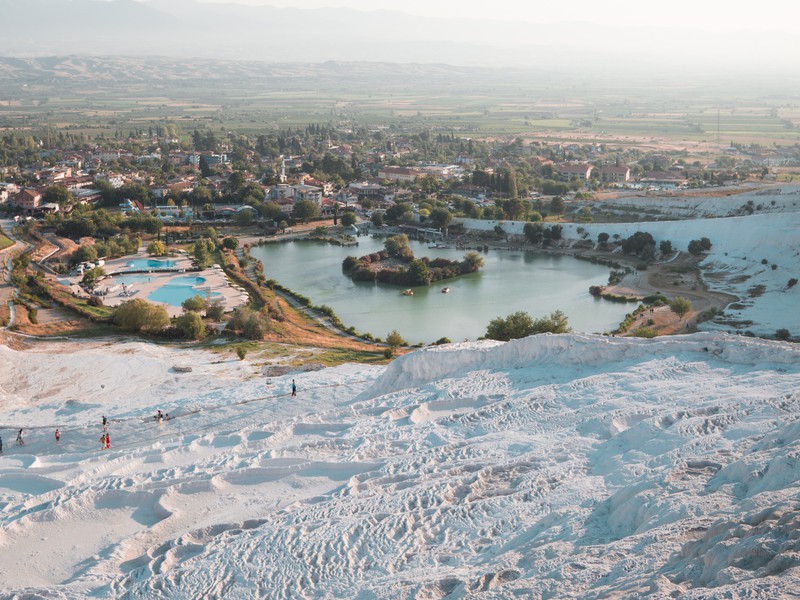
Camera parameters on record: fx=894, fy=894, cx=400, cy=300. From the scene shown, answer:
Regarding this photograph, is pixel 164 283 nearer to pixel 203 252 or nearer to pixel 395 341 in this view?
pixel 203 252

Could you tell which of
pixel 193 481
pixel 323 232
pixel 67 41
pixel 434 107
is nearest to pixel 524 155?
pixel 323 232

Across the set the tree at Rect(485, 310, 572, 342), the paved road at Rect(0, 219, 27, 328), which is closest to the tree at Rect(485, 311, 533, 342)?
the tree at Rect(485, 310, 572, 342)

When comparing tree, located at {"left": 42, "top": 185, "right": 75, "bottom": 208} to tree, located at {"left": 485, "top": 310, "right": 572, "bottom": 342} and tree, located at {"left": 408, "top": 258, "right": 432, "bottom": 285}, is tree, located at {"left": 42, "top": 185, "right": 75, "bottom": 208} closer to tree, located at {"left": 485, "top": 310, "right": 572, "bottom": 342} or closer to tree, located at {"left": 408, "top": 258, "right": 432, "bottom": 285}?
tree, located at {"left": 408, "top": 258, "right": 432, "bottom": 285}

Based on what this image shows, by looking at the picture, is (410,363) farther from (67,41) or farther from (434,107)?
(67,41)

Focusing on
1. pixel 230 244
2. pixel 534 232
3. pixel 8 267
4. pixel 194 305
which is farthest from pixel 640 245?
pixel 8 267

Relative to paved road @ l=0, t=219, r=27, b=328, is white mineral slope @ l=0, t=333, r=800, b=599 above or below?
above

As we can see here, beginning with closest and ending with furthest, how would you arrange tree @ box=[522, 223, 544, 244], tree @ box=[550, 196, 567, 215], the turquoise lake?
the turquoise lake, tree @ box=[522, 223, 544, 244], tree @ box=[550, 196, 567, 215]
